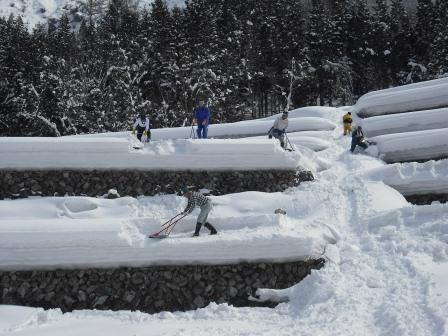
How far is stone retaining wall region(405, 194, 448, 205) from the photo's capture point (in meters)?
14.2

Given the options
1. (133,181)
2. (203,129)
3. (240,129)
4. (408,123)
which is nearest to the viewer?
(133,181)

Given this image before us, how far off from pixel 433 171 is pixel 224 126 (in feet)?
34.2

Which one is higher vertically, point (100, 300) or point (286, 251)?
point (286, 251)

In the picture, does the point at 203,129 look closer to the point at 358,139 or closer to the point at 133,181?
the point at 133,181

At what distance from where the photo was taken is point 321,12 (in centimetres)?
4125

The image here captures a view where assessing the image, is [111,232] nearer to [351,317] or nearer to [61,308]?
[61,308]

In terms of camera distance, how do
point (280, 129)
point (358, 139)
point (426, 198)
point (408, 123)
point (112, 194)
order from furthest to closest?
point (408, 123), point (358, 139), point (280, 129), point (426, 198), point (112, 194)

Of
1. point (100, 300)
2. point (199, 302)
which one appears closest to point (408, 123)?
point (199, 302)

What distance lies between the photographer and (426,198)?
14289mm

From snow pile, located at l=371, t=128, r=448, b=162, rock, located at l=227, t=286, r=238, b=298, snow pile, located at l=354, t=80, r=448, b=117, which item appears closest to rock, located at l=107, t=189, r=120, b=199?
rock, located at l=227, t=286, r=238, b=298

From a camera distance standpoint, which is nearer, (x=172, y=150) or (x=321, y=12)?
(x=172, y=150)

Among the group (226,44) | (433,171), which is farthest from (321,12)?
(433,171)

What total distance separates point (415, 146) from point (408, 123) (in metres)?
2.68

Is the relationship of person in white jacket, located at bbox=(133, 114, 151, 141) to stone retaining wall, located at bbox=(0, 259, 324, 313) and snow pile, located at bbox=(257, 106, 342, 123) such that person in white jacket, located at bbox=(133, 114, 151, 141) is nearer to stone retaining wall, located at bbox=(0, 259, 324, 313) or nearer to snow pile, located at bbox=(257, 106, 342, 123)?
stone retaining wall, located at bbox=(0, 259, 324, 313)
